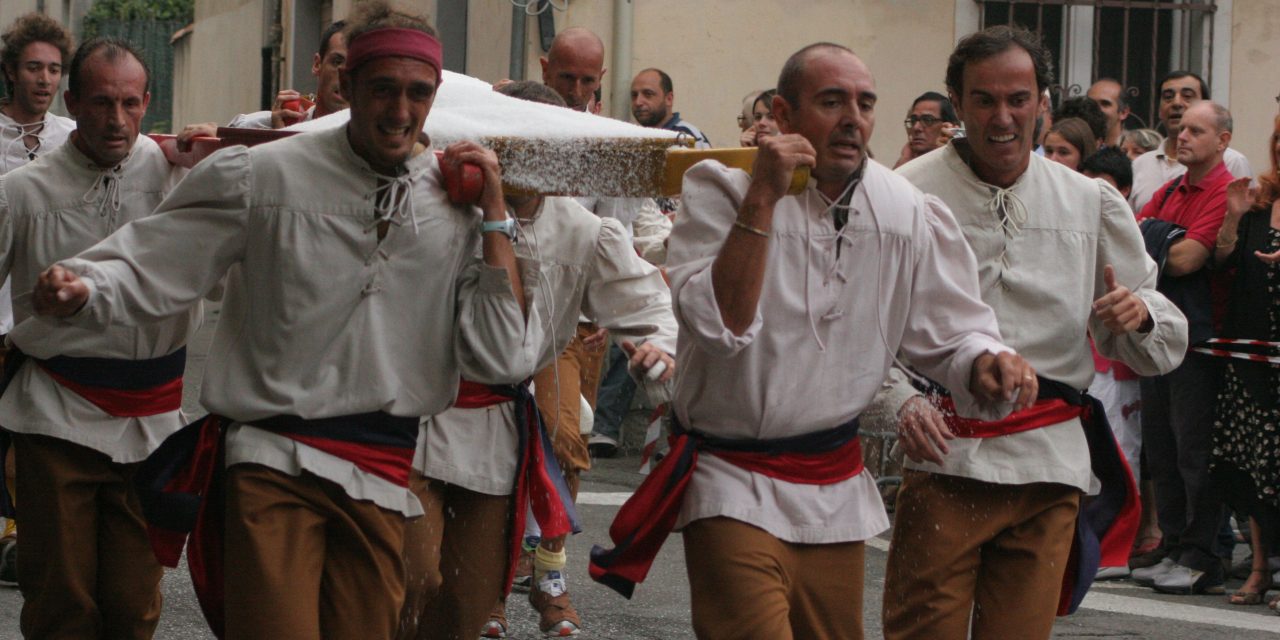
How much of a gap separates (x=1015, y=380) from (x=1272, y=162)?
434 centimetres

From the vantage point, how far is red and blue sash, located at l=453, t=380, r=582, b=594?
575cm

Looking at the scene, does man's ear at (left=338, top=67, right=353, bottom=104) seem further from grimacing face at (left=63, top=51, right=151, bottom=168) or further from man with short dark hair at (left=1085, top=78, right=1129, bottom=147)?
man with short dark hair at (left=1085, top=78, right=1129, bottom=147)

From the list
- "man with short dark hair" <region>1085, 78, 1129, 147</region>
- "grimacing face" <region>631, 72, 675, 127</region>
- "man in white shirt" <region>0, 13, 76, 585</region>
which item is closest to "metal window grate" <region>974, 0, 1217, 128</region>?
"man with short dark hair" <region>1085, 78, 1129, 147</region>

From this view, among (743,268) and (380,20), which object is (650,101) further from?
(743,268)

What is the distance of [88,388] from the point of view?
603cm

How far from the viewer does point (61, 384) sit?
605 cm

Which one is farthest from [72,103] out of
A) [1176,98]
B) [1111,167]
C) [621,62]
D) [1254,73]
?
[1254,73]

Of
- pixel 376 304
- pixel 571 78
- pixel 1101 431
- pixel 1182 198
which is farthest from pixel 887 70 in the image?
pixel 376 304

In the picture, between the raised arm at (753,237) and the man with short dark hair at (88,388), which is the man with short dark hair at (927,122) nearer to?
the man with short dark hair at (88,388)

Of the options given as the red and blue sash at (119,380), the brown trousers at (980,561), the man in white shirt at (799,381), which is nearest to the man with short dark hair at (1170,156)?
the brown trousers at (980,561)

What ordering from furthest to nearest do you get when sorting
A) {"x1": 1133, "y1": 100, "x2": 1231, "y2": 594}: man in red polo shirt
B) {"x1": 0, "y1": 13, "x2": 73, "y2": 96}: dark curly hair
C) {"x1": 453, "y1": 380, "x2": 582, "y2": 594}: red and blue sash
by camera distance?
{"x1": 1133, "y1": 100, "x2": 1231, "y2": 594}: man in red polo shirt, {"x1": 0, "y1": 13, "x2": 73, "y2": 96}: dark curly hair, {"x1": 453, "y1": 380, "x2": 582, "y2": 594}: red and blue sash

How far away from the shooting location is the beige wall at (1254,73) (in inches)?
545

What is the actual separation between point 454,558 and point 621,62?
26.3 ft

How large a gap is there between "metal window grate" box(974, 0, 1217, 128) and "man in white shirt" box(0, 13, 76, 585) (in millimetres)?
7331
